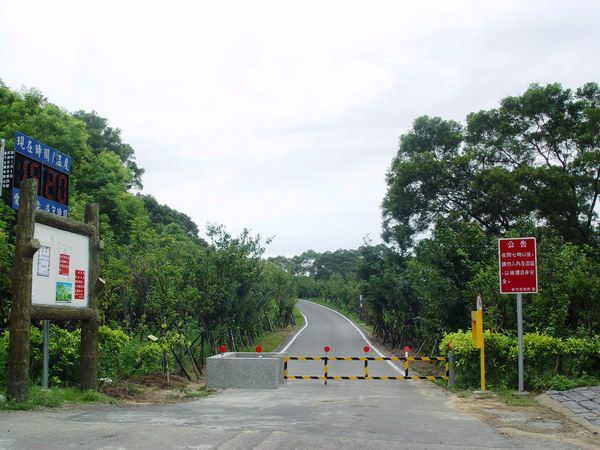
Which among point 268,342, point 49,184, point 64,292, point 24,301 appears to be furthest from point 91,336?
point 268,342

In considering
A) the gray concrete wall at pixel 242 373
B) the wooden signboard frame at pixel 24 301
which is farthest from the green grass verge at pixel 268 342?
the wooden signboard frame at pixel 24 301

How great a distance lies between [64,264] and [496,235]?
20071 millimetres

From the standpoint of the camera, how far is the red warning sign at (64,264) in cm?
1076

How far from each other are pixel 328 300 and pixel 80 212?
83695 mm

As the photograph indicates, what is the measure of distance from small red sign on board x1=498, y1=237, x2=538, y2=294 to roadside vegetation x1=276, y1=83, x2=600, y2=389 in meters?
1.25

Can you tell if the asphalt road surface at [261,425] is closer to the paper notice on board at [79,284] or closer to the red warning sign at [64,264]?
the paper notice on board at [79,284]

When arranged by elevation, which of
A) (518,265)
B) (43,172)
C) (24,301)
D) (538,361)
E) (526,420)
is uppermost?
(43,172)

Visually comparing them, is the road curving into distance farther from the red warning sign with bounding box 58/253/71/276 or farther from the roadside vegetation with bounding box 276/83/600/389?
the red warning sign with bounding box 58/253/71/276

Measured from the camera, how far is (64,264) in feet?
35.7

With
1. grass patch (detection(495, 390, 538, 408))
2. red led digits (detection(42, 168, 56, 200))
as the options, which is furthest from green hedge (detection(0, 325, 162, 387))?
grass patch (detection(495, 390, 538, 408))

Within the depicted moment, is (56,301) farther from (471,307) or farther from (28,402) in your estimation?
(471,307)

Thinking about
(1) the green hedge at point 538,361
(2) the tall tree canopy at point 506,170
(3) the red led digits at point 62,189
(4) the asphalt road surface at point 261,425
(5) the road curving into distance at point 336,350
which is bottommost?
(5) the road curving into distance at point 336,350

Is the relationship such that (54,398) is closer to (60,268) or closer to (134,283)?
(60,268)

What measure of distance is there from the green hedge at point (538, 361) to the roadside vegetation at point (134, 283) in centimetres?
699
